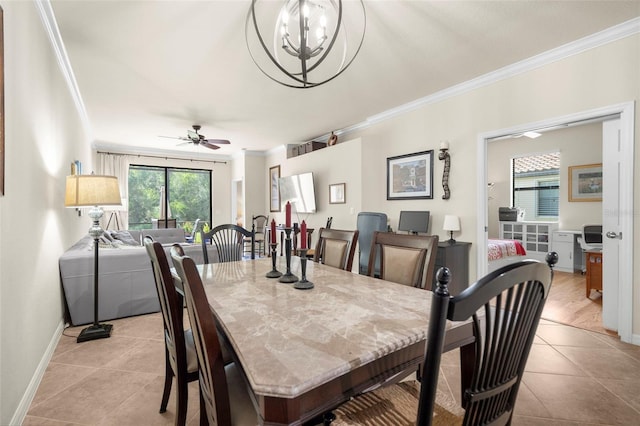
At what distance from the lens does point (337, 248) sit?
2238 millimetres

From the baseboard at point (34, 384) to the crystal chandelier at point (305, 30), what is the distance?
7.90 ft

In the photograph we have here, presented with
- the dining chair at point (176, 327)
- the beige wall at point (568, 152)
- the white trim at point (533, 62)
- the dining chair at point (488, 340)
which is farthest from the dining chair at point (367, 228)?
the beige wall at point (568, 152)

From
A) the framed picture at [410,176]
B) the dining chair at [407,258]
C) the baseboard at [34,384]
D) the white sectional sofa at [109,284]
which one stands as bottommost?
the baseboard at [34,384]

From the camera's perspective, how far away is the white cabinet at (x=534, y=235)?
574 centimetres

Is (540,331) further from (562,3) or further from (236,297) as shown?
(236,297)

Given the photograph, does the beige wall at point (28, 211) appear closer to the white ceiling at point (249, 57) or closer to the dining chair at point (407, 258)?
the white ceiling at point (249, 57)

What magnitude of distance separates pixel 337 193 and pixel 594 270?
366 cm

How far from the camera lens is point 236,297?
1376mm

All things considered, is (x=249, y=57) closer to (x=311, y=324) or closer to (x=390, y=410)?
(x=311, y=324)

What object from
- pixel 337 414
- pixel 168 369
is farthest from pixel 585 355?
pixel 168 369

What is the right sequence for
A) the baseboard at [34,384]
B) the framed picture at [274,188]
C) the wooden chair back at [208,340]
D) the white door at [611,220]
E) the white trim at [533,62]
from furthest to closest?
the framed picture at [274,188], the white door at [611,220], the white trim at [533,62], the baseboard at [34,384], the wooden chair back at [208,340]

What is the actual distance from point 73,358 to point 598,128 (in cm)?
777

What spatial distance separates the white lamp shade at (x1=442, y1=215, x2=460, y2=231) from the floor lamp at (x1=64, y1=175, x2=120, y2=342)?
3.49 metres

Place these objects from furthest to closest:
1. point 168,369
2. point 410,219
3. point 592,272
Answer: point 410,219 < point 592,272 < point 168,369
